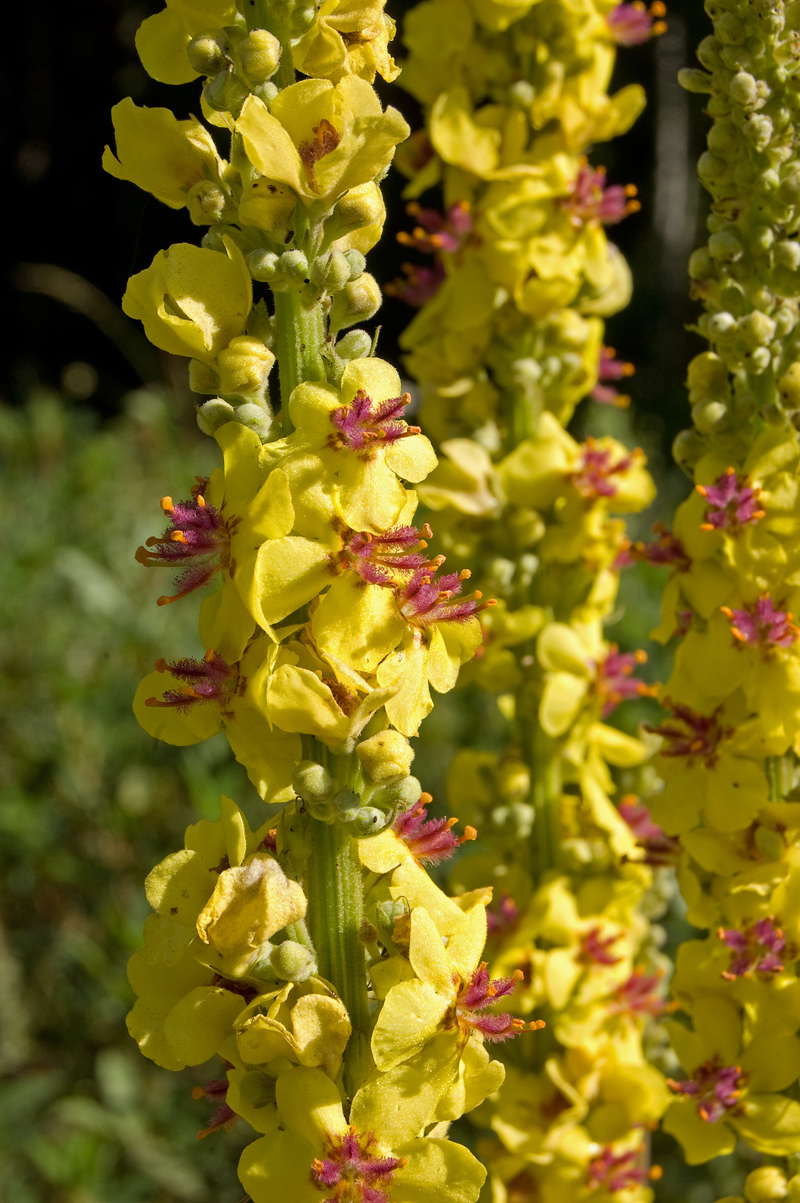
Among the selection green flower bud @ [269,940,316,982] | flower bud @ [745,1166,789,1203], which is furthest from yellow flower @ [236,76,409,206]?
flower bud @ [745,1166,789,1203]

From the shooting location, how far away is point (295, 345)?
1189 millimetres

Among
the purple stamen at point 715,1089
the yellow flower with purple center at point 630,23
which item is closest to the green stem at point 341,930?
the purple stamen at point 715,1089

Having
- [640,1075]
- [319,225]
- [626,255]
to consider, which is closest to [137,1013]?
[319,225]

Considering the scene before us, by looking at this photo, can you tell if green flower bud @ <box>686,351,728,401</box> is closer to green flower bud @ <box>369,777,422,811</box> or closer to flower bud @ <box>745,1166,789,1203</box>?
green flower bud @ <box>369,777,422,811</box>

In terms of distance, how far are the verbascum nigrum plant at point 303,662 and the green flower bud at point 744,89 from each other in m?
0.43

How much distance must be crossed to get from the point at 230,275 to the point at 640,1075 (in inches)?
51.5

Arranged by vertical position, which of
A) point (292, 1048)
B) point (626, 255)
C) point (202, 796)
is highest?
point (292, 1048)

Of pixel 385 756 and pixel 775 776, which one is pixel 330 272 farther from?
pixel 775 776

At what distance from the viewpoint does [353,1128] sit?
1.13 m

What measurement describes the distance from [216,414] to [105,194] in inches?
377

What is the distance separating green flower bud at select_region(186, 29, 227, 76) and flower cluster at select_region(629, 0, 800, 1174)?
1.92ft

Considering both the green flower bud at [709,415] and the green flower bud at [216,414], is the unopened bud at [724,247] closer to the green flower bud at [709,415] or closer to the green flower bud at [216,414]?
the green flower bud at [709,415]

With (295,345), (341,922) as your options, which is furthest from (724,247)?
(341,922)

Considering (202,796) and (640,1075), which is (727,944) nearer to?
(640,1075)
